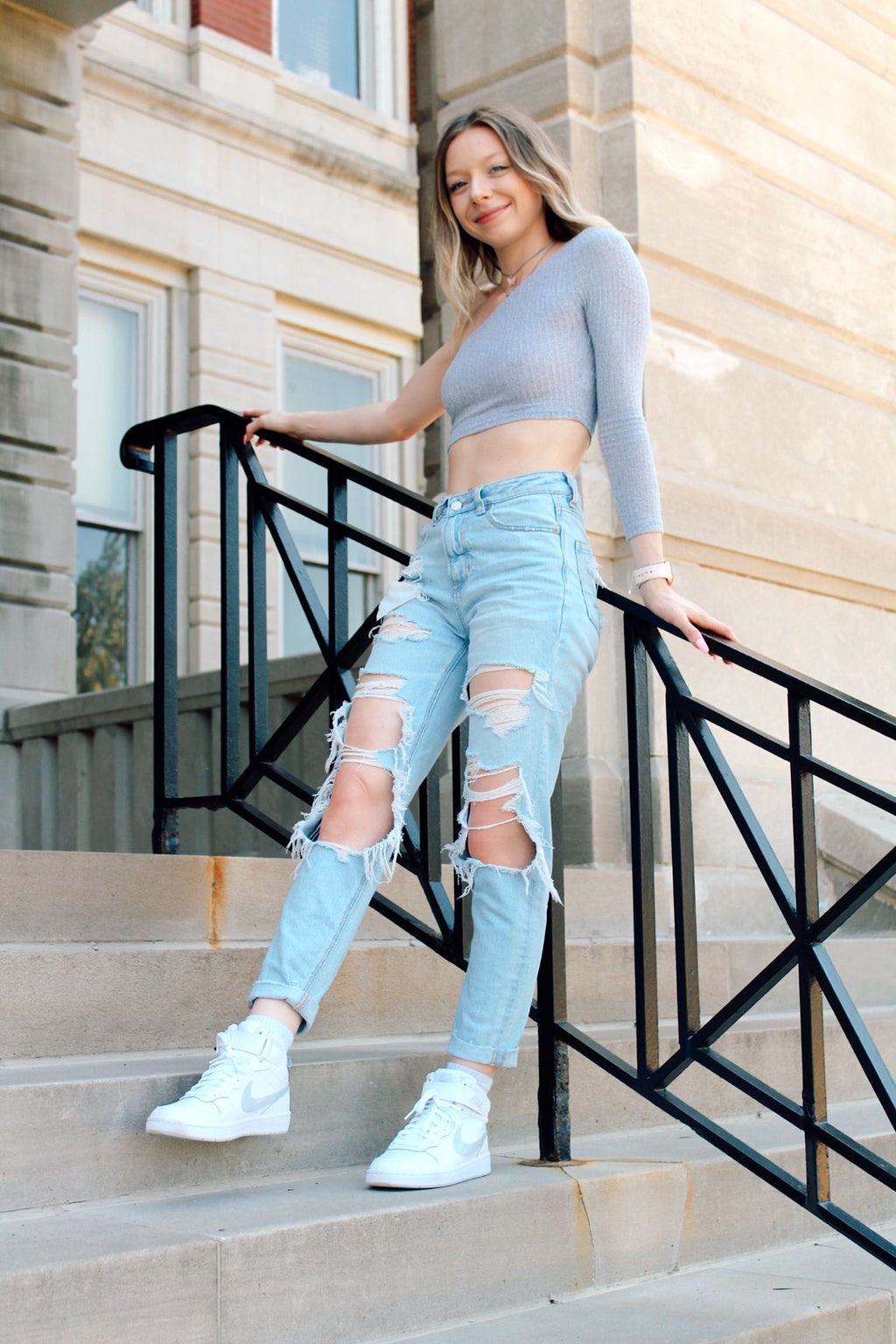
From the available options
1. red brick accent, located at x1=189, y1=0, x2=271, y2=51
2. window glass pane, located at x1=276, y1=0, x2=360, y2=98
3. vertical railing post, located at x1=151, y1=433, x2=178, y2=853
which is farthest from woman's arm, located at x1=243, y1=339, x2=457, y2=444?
window glass pane, located at x1=276, y1=0, x2=360, y2=98

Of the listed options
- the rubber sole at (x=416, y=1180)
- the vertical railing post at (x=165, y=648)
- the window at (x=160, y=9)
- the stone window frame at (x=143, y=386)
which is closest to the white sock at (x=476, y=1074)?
the rubber sole at (x=416, y=1180)

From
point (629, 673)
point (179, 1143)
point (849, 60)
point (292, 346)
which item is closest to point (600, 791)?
point (629, 673)

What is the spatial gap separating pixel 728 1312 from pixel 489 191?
71.9 inches

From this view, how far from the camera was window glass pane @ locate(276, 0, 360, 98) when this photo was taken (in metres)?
11.6

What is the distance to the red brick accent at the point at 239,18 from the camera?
422 inches

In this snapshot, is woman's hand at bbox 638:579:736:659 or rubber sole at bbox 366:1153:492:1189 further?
woman's hand at bbox 638:579:736:659

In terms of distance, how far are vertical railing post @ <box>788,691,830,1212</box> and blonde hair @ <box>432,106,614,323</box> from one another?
903 mm

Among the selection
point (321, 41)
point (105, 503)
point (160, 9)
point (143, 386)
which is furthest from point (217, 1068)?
point (321, 41)

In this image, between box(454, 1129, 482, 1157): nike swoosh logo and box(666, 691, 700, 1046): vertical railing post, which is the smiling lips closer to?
box(666, 691, 700, 1046): vertical railing post

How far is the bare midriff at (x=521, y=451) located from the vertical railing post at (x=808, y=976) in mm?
539

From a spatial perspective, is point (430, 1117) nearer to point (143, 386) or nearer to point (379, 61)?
point (143, 386)

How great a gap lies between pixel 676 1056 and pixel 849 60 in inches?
167

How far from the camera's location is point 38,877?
2912mm

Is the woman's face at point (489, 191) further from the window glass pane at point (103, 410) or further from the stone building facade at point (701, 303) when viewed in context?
the window glass pane at point (103, 410)
